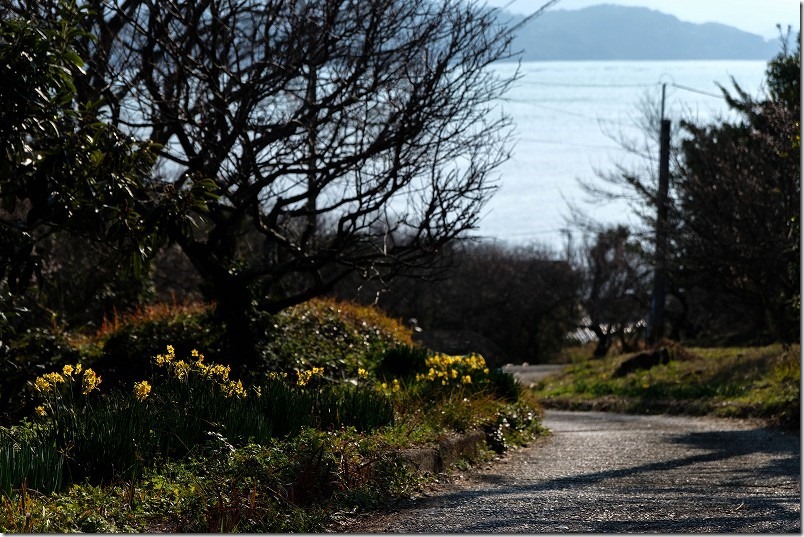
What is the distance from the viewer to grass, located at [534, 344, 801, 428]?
45.5ft

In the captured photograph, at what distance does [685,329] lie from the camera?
1380 inches

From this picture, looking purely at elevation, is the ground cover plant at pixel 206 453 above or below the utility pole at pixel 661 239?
below

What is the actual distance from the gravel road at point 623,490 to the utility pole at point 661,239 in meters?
10.9

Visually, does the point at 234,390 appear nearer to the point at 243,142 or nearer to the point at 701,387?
the point at 243,142

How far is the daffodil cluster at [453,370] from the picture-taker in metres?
Answer: 10.2

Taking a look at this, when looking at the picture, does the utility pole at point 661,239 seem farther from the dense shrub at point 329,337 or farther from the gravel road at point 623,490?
the gravel road at point 623,490

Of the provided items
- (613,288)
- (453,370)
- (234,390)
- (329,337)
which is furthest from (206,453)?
(613,288)

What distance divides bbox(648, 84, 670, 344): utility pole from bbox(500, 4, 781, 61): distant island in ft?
6.44

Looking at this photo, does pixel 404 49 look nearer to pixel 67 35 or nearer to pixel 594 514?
pixel 67 35

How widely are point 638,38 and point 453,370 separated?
15.5 meters

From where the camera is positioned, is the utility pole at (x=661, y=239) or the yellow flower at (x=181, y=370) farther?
the utility pole at (x=661, y=239)

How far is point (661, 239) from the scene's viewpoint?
2267 centimetres

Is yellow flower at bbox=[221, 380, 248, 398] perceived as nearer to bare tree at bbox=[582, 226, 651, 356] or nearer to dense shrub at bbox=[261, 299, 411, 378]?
dense shrub at bbox=[261, 299, 411, 378]

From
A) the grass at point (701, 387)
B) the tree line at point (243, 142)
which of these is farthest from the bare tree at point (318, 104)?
the grass at point (701, 387)
